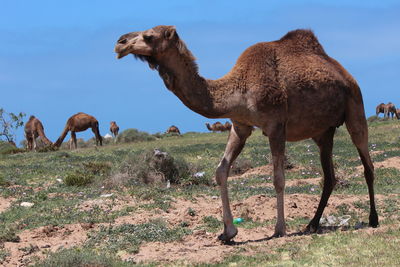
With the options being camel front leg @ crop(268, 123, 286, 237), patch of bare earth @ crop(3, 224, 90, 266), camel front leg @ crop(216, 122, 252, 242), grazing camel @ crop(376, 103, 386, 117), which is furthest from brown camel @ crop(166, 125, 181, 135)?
camel front leg @ crop(268, 123, 286, 237)

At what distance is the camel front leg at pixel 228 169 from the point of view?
29.1ft

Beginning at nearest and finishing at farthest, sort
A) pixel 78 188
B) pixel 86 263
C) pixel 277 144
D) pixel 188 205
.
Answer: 1. pixel 86 263
2. pixel 277 144
3. pixel 188 205
4. pixel 78 188

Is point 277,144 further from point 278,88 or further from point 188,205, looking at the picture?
point 188,205

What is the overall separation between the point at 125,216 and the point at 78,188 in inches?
167

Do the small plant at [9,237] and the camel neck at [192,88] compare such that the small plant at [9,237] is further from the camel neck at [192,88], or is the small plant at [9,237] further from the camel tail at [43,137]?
the camel tail at [43,137]

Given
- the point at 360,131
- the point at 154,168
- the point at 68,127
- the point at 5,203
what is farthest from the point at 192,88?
the point at 68,127

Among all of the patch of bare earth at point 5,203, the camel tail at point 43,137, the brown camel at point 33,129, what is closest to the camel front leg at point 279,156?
the patch of bare earth at point 5,203

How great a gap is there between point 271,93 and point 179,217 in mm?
3448

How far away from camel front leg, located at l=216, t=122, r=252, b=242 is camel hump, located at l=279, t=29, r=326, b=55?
1.50 meters

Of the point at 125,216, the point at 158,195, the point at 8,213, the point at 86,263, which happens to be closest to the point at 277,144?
the point at 86,263

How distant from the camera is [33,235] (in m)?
10.4

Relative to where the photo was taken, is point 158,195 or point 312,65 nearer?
point 312,65

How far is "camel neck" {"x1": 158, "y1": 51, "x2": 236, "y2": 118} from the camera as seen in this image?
326 inches

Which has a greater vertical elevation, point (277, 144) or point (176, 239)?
point (277, 144)
